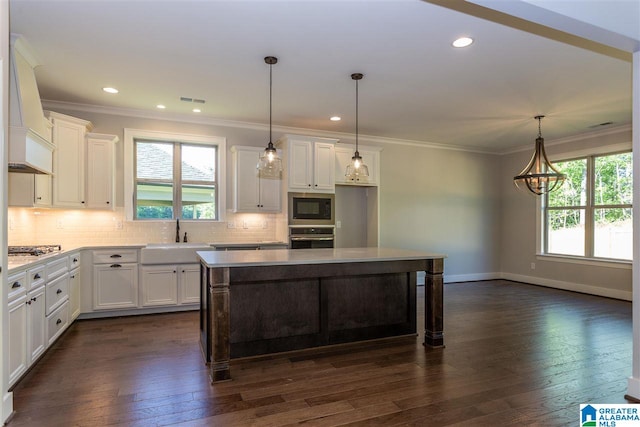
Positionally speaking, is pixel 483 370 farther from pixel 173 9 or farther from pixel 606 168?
pixel 606 168

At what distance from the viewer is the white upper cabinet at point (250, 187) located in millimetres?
5352

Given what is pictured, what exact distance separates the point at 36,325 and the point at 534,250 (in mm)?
7681

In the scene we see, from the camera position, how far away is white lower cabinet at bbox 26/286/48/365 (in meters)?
2.85

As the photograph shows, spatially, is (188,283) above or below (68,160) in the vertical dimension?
below

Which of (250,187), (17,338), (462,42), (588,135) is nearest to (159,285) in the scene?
(250,187)

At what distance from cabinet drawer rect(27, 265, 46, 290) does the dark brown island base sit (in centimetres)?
131

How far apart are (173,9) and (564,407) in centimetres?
384

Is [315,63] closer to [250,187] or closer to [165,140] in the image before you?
[250,187]

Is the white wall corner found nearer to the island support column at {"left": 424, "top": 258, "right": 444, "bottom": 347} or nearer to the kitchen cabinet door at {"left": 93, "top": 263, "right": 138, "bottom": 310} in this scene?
the kitchen cabinet door at {"left": 93, "top": 263, "right": 138, "bottom": 310}

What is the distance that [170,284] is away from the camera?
15.4 feet

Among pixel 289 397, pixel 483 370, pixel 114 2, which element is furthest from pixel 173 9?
pixel 483 370

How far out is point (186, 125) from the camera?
207 inches

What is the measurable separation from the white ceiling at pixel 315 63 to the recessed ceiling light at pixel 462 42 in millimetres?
64

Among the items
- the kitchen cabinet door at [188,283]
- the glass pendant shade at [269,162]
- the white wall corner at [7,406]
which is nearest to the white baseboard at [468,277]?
the kitchen cabinet door at [188,283]
